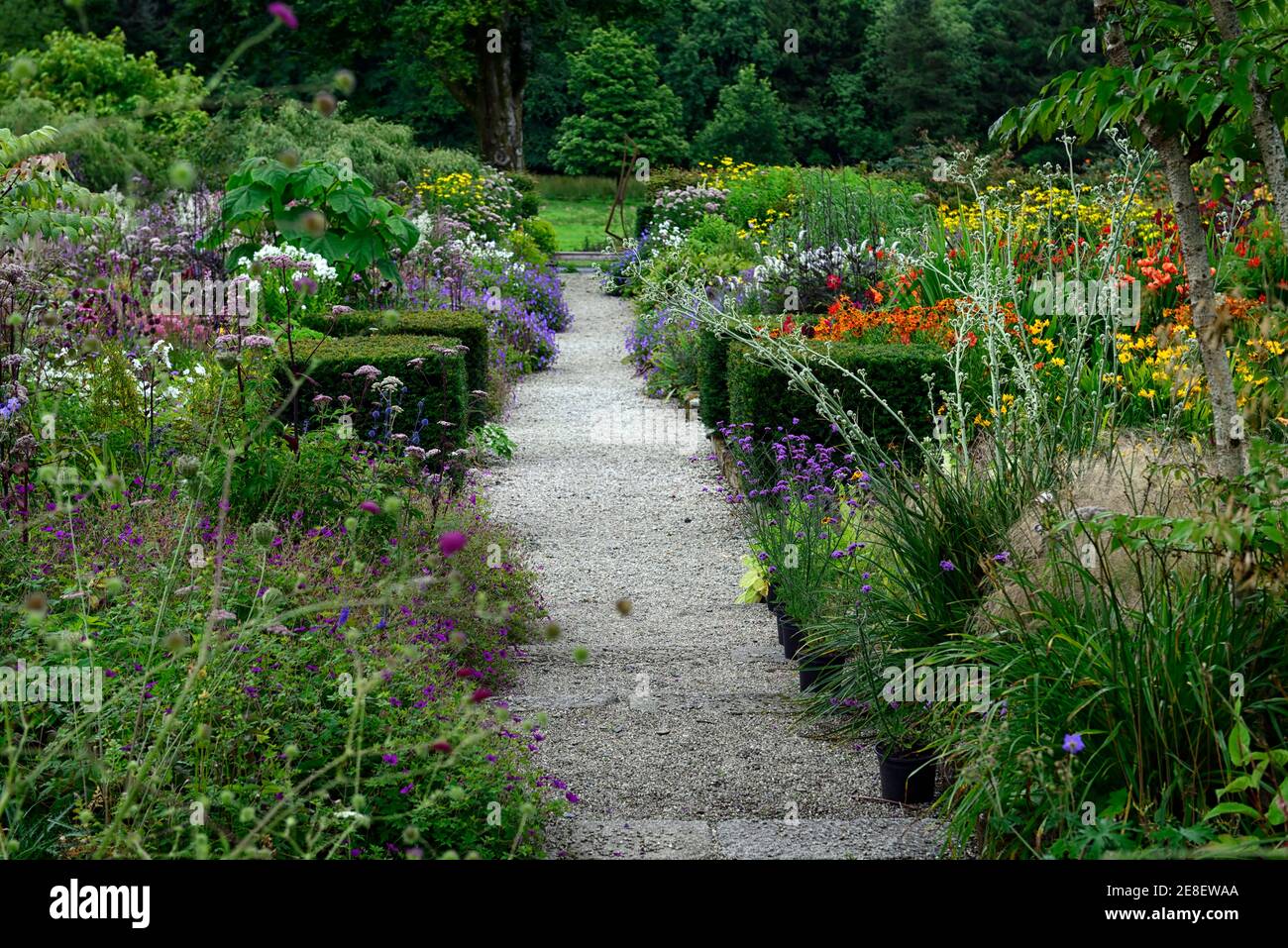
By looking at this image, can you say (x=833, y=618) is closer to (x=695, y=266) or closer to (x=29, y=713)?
(x=29, y=713)

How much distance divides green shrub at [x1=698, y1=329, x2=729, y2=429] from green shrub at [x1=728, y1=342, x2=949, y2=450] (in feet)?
4.22

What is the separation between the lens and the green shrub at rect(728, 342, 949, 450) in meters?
7.33

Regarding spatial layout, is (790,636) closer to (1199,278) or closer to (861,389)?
(1199,278)

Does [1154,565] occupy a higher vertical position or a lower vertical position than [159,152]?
lower

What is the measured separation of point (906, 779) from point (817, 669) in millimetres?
863

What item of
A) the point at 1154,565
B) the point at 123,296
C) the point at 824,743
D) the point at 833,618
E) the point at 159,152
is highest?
the point at 159,152

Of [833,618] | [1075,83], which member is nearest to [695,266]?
[833,618]

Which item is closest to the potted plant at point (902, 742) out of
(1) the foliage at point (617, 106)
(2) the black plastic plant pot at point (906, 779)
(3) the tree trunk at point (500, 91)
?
(2) the black plastic plant pot at point (906, 779)

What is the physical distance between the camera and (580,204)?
3819 cm

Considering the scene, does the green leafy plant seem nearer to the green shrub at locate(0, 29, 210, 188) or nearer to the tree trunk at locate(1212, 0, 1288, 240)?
the tree trunk at locate(1212, 0, 1288, 240)

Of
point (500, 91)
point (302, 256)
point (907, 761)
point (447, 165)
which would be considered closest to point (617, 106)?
point (500, 91)

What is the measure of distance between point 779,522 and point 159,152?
1624 centimetres

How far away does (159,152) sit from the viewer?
62.7 feet
